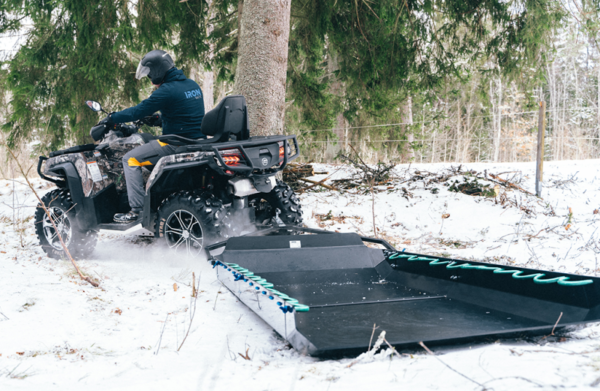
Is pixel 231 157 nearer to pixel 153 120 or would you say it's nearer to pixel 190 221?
pixel 190 221

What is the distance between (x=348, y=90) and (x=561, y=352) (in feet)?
25.8

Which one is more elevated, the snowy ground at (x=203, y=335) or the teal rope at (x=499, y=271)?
the teal rope at (x=499, y=271)

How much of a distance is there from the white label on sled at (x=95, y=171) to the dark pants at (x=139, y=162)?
0.54 metres

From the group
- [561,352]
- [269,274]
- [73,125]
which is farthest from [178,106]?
[73,125]

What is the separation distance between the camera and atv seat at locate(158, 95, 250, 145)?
12.8 ft

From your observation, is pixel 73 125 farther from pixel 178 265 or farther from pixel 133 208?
pixel 178 265

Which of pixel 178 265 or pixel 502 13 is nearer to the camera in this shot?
pixel 178 265

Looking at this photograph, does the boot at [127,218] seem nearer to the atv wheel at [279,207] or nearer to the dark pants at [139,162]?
the dark pants at [139,162]

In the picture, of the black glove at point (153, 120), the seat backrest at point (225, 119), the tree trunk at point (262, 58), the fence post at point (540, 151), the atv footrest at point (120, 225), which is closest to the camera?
the seat backrest at point (225, 119)

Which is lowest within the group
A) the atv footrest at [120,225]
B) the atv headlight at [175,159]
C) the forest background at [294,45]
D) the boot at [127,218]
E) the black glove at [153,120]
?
the atv footrest at [120,225]

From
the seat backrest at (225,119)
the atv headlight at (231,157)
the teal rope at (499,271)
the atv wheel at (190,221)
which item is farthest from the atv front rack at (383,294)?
the seat backrest at (225,119)

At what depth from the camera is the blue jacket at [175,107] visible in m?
4.14

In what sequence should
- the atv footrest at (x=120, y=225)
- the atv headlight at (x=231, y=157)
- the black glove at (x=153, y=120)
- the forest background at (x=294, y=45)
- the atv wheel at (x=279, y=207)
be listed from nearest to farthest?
the atv headlight at (x=231, y=157), the atv footrest at (x=120, y=225), the atv wheel at (x=279, y=207), the black glove at (x=153, y=120), the forest background at (x=294, y=45)

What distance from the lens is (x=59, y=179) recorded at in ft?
15.8
